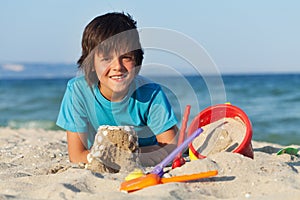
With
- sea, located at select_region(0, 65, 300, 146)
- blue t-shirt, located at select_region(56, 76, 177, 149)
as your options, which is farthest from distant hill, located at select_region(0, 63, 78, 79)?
blue t-shirt, located at select_region(56, 76, 177, 149)

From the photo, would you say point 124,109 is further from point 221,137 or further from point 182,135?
point 221,137

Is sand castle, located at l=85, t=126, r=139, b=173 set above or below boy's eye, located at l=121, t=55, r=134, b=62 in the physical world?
below

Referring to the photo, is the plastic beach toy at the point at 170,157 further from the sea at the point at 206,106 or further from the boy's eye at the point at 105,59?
the boy's eye at the point at 105,59

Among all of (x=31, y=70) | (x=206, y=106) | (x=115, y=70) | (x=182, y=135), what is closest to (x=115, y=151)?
(x=182, y=135)

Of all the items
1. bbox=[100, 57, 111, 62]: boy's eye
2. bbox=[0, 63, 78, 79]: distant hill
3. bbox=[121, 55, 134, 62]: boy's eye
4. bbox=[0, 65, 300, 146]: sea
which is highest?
bbox=[121, 55, 134, 62]: boy's eye

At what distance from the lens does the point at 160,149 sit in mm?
3221

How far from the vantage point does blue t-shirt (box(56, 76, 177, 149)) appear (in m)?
3.30

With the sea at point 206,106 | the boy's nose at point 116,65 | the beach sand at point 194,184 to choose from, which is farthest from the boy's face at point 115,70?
the beach sand at point 194,184

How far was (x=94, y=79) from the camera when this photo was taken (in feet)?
10.8

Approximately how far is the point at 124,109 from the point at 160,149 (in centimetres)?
37

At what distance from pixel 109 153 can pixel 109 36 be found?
75cm

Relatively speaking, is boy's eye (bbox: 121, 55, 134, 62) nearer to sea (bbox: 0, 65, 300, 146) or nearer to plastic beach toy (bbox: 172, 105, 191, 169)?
sea (bbox: 0, 65, 300, 146)

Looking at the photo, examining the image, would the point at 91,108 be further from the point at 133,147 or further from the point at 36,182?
the point at 36,182

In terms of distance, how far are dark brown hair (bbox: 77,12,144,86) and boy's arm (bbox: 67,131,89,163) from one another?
15.5 inches
